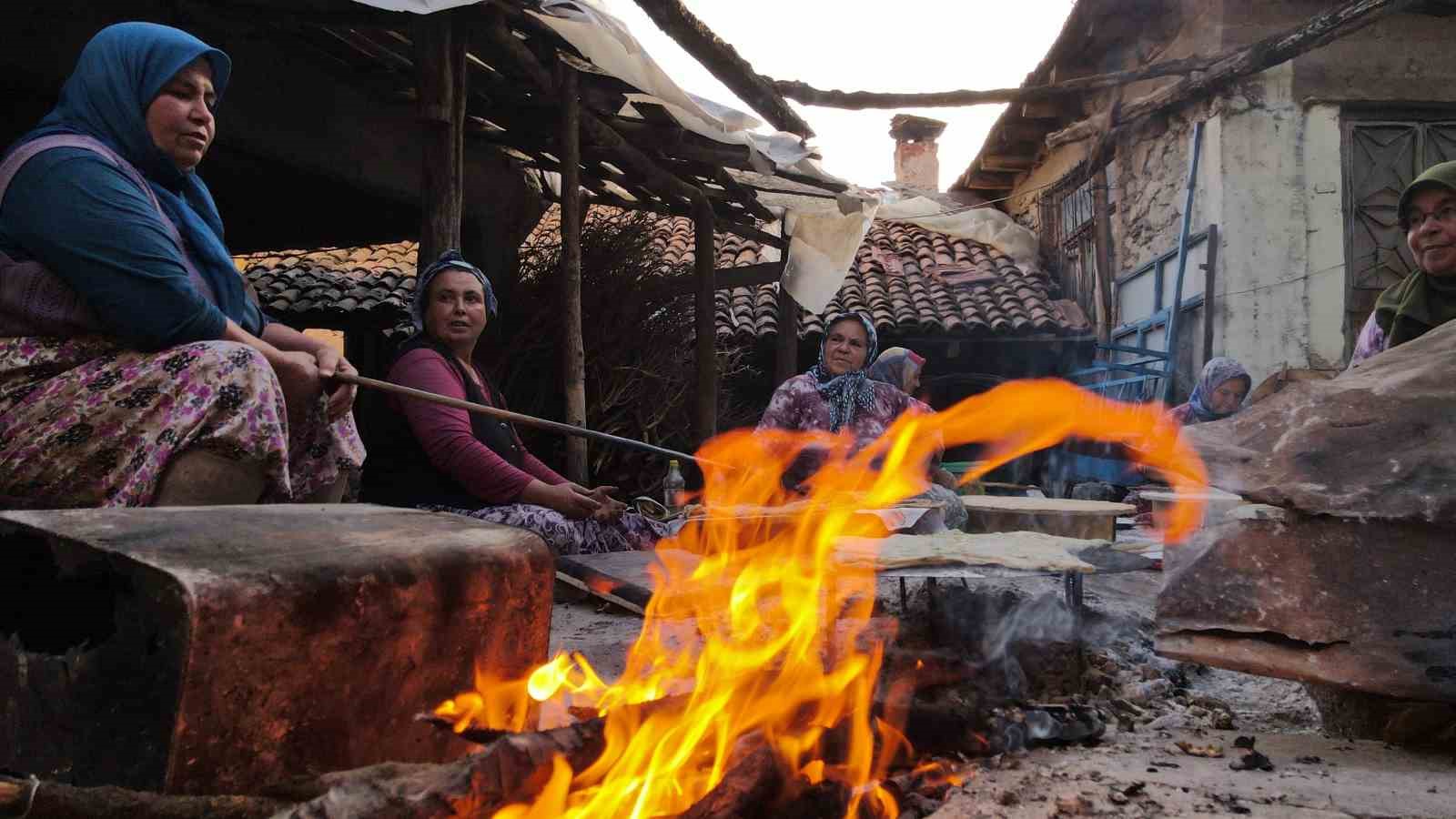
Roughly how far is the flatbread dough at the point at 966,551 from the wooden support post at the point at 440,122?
8.47ft

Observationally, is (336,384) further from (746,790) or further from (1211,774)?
(1211,774)

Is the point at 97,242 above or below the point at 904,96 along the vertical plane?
below

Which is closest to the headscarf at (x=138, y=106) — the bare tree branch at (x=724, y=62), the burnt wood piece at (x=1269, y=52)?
the bare tree branch at (x=724, y=62)

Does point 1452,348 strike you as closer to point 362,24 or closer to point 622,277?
point 362,24

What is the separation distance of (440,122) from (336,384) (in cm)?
223

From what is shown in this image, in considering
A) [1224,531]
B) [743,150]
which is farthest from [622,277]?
[1224,531]

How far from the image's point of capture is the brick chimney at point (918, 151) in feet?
58.2

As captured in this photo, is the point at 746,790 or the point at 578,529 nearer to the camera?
the point at 746,790

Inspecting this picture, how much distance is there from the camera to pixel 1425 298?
11.6 feet

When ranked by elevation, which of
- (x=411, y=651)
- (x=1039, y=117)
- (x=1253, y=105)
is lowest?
(x=411, y=651)

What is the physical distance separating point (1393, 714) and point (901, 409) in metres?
4.17

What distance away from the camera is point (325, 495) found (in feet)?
9.30

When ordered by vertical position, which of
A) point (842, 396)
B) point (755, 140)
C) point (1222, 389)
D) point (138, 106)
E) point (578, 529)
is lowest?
point (578, 529)

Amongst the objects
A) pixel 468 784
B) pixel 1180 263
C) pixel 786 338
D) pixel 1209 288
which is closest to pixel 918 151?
pixel 1180 263
